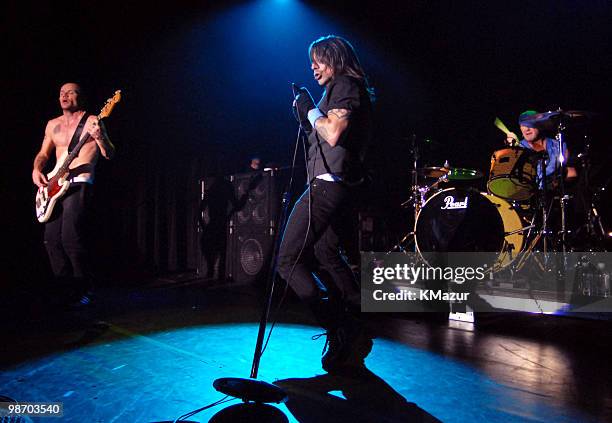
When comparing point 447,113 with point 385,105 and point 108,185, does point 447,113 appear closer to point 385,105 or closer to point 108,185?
point 385,105

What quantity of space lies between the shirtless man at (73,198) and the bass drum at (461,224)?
146 inches

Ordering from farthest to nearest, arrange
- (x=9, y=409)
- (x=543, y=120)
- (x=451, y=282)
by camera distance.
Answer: (x=543, y=120) < (x=451, y=282) < (x=9, y=409)

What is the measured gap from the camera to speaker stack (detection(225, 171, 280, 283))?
6141 mm

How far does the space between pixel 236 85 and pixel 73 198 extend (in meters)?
4.33

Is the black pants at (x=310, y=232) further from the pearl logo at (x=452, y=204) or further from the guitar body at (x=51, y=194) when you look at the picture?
the guitar body at (x=51, y=194)

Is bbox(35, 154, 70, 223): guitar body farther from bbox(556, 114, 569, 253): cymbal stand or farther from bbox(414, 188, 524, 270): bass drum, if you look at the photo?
bbox(556, 114, 569, 253): cymbal stand

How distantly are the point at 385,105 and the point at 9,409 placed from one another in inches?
298

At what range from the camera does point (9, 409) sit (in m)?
1.64

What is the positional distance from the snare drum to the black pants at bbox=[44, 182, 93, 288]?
195 inches

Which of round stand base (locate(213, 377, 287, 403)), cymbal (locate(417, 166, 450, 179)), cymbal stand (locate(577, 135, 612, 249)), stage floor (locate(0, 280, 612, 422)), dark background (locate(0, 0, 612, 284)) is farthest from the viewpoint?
dark background (locate(0, 0, 612, 284))

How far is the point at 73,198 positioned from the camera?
4168 millimetres

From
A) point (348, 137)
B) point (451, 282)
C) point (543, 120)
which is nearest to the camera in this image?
point (348, 137)

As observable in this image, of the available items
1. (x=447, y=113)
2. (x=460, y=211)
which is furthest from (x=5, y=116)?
(x=447, y=113)

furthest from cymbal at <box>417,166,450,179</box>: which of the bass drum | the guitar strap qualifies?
the guitar strap
